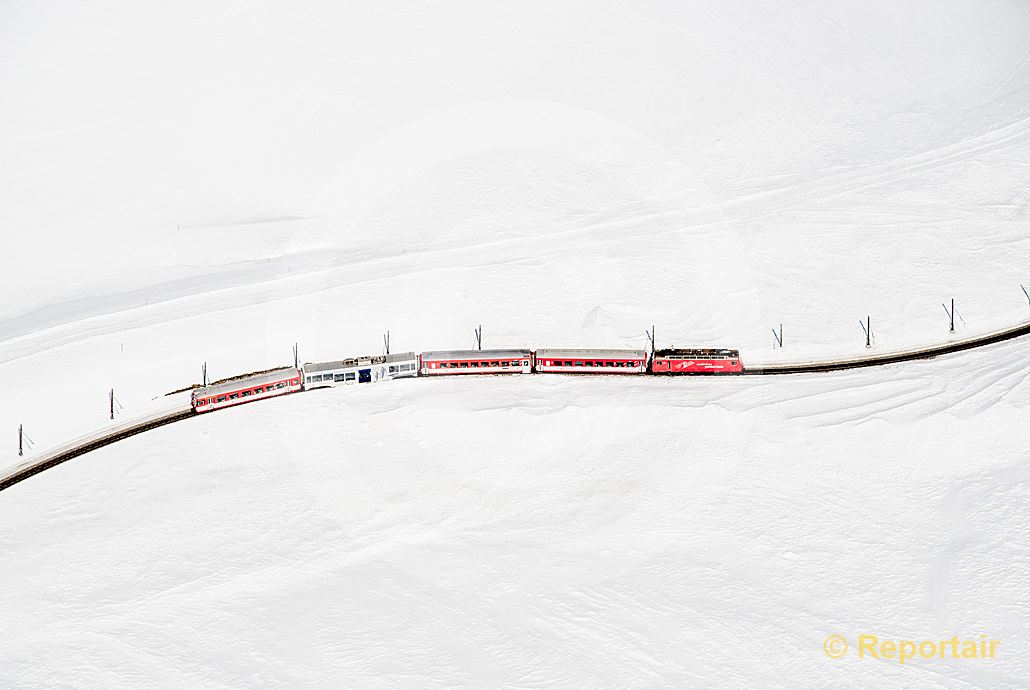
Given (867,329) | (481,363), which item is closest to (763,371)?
(867,329)

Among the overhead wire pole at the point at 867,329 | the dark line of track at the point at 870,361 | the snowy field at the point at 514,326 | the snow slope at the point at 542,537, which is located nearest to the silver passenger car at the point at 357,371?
the snow slope at the point at 542,537

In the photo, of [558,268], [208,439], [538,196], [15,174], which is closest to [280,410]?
[208,439]

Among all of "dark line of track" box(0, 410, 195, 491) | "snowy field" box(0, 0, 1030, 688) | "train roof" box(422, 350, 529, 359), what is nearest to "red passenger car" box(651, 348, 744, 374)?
"snowy field" box(0, 0, 1030, 688)

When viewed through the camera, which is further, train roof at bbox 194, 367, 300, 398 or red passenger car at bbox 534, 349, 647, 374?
red passenger car at bbox 534, 349, 647, 374

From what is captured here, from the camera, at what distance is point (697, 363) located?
184 ft

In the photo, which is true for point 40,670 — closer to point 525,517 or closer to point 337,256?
point 525,517

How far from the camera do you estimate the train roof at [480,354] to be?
56938 millimetres

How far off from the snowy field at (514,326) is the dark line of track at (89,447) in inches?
30.2

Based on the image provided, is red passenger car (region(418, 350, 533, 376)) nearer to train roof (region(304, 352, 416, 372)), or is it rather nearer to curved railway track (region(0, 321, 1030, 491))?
train roof (region(304, 352, 416, 372))

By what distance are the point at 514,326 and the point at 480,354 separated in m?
6.05

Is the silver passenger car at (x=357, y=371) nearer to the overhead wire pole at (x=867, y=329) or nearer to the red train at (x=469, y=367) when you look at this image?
the red train at (x=469, y=367)

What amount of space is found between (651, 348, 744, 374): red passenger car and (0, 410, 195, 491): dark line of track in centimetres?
2707

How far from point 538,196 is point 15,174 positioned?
4380 centimetres

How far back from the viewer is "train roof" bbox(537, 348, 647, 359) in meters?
56.5
